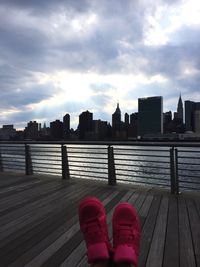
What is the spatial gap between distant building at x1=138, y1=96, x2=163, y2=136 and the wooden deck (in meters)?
42.0

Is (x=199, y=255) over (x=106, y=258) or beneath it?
beneath

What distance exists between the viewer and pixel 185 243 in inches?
128

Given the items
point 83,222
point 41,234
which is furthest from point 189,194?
point 83,222

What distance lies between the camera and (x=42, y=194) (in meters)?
5.77

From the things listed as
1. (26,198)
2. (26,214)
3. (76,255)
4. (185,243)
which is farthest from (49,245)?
(26,198)

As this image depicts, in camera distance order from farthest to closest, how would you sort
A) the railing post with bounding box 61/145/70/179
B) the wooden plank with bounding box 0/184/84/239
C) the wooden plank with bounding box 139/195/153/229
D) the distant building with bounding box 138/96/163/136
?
the distant building with bounding box 138/96/163/136
the railing post with bounding box 61/145/70/179
the wooden plank with bounding box 139/195/153/229
the wooden plank with bounding box 0/184/84/239

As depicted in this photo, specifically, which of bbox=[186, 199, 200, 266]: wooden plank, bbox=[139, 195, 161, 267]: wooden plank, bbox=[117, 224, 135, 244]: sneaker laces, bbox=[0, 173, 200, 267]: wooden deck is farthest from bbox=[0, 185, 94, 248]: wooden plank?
bbox=[186, 199, 200, 266]: wooden plank

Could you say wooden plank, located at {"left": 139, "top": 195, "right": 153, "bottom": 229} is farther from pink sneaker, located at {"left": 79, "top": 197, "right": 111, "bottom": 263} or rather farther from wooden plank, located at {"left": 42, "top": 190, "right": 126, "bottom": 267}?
pink sneaker, located at {"left": 79, "top": 197, "right": 111, "bottom": 263}

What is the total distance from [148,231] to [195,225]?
0.60m

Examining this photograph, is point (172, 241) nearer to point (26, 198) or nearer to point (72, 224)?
point (72, 224)

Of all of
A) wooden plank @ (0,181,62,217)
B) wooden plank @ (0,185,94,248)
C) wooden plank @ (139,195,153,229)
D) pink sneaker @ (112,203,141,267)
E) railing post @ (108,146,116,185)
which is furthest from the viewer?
railing post @ (108,146,116,185)

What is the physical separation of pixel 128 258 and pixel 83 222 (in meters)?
0.63

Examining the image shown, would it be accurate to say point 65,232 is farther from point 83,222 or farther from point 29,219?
point 83,222

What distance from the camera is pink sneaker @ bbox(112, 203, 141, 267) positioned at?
1.98 m
